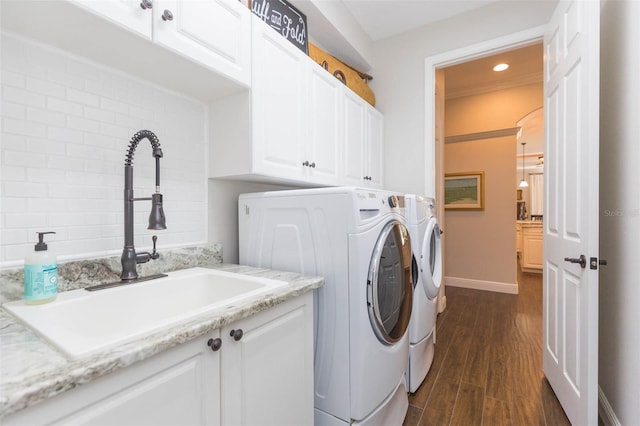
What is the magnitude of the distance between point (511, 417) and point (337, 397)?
1076 millimetres

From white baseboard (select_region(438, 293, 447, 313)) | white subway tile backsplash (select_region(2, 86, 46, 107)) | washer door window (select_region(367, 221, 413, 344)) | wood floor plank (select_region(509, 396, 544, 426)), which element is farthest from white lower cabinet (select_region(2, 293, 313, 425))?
white baseboard (select_region(438, 293, 447, 313))

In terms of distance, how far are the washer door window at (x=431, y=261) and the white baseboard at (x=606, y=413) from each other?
96cm

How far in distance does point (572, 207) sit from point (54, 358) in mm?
2084

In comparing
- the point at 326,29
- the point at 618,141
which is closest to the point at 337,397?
the point at 618,141

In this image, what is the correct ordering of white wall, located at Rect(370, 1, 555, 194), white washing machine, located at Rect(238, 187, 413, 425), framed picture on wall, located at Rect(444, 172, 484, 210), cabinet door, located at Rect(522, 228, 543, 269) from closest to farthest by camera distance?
1. white washing machine, located at Rect(238, 187, 413, 425)
2. white wall, located at Rect(370, 1, 555, 194)
3. framed picture on wall, located at Rect(444, 172, 484, 210)
4. cabinet door, located at Rect(522, 228, 543, 269)

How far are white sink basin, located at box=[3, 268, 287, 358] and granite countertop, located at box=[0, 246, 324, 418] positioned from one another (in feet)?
0.07

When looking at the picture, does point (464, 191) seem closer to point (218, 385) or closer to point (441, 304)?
point (441, 304)

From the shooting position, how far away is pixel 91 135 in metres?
1.16

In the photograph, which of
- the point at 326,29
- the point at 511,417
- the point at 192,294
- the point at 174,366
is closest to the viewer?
the point at 174,366

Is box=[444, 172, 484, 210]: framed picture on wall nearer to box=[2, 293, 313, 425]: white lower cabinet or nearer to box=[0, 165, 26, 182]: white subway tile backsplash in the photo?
box=[2, 293, 313, 425]: white lower cabinet

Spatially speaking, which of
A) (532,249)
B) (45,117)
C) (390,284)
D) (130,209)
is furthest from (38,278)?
(532,249)

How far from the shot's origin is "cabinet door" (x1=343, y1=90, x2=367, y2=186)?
216 cm

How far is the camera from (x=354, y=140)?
2271 mm

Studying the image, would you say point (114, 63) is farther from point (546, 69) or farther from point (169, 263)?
point (546, 69)
